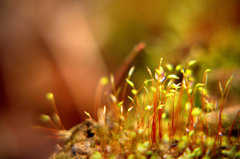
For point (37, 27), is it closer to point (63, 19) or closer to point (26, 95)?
point (63, 19)

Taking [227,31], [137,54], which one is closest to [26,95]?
[137,54]

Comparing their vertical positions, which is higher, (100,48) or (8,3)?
(8,3)

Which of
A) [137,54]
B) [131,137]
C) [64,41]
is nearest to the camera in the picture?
[131,137]

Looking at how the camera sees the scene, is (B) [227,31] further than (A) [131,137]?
Yes

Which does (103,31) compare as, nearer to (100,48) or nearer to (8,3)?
(100,48)

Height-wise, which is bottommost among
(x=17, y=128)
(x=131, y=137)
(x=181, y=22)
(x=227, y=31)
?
(x=131, y=137)

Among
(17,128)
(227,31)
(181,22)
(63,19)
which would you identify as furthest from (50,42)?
(227,31)

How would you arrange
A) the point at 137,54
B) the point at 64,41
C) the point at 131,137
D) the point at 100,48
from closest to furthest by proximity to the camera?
the point at 131,137 < the point at 137,54 < the point at 64,41 < the point at 100,48
